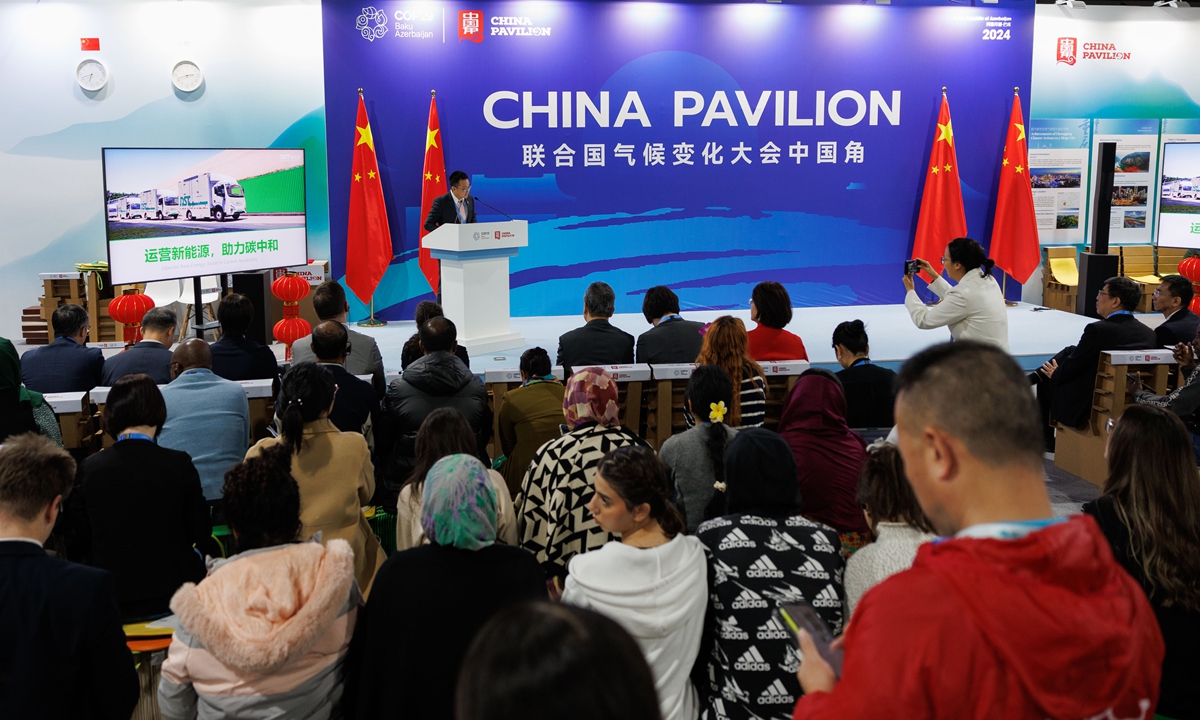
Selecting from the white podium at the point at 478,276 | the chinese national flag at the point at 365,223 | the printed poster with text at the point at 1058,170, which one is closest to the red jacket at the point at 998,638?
the white podium at the point at 478,276

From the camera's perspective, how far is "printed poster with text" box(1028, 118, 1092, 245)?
34.2 feet

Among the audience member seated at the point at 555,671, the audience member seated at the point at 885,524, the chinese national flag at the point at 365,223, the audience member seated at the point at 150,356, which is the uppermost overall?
the chinese national flag at the point at 365,223

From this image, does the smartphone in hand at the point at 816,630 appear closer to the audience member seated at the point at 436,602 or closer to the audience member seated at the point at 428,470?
the audience member seated at the point at 436,602

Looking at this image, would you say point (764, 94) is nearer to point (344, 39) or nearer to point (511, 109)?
point (511, 109)

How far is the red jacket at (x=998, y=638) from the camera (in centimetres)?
106

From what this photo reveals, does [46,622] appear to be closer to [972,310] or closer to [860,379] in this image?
[860,379]

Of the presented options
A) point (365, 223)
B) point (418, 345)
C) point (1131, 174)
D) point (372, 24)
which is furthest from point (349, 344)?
point (1131, 174)

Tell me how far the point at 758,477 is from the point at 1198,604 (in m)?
1.07

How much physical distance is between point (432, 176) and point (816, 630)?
27.4 ft

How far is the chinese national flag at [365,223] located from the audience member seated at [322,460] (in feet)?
20.2

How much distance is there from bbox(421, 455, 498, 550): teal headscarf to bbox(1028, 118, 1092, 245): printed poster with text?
386 inches

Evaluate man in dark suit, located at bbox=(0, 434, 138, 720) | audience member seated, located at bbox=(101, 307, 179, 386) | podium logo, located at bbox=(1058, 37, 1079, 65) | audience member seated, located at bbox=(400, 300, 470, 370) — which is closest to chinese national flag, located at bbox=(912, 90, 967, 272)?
podium logo, located at bbox=(1058, 37, 1079, 65)

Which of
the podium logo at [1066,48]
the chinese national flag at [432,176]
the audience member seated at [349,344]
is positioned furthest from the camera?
the podium logo at [1066,48]

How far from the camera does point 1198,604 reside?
2.23 metres
